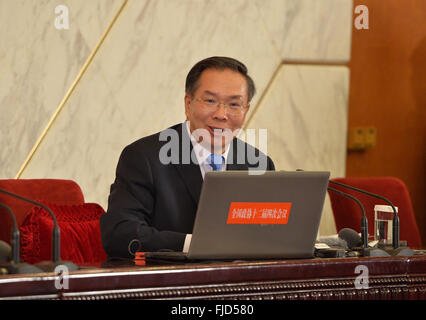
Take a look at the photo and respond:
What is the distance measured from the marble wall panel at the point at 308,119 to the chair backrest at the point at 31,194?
1.64 metres

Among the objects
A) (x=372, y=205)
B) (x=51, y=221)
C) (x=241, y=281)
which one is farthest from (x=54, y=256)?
(x=372, y=205)

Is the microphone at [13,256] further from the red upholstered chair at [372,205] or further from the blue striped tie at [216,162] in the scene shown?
the red upholstered chair at [372,205]

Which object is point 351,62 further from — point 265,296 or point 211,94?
point 265,296

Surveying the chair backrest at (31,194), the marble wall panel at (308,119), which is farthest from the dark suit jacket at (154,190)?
the marble wall panel at (308,119)

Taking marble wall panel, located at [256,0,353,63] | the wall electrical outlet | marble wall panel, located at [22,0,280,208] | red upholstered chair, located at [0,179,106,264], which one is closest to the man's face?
red upholstered chair, located at [0,179,106,264]

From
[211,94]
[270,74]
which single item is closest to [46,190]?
[211,94]

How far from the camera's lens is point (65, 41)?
3.96m

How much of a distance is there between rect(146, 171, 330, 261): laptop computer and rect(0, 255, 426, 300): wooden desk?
0.30 feet

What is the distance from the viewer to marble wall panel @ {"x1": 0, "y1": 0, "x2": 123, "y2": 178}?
3.80 meters

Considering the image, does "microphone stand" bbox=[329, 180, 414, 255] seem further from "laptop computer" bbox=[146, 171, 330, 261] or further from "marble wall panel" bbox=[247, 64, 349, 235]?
"marble wall panel" bbox=[247, 64, 349, 235]

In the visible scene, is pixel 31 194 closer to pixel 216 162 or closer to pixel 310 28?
pixel 216 162

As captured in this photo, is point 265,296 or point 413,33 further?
point 413,33

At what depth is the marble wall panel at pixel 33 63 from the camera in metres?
3.80

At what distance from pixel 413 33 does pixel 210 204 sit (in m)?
3.23
